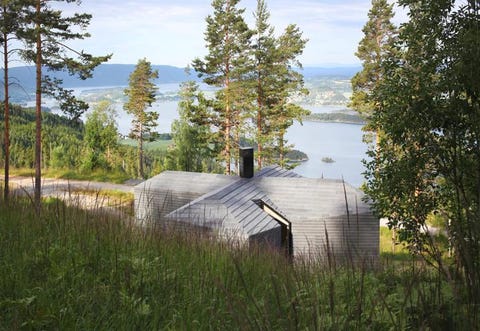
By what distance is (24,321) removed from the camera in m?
2.78

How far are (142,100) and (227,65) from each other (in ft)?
52.8

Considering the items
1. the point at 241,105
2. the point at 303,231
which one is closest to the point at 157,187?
the point at 303,231

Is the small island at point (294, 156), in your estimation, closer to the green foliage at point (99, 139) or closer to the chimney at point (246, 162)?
the green foliage at point (99, 139)

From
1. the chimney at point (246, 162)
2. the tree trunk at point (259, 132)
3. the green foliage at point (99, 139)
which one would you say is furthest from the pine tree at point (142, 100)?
the chimney at point (246, 162)

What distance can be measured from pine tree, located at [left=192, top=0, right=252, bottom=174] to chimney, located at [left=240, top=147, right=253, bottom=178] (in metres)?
19.3

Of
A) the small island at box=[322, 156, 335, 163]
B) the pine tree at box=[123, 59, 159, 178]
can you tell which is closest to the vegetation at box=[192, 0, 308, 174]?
the pine tree at box=[123, 59, 159, 178]

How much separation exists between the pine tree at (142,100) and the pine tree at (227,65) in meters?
13.3

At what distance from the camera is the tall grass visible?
2432mm

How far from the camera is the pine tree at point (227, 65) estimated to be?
1598 inches

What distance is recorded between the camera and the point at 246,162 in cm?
2180

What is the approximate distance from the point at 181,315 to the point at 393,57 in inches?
552

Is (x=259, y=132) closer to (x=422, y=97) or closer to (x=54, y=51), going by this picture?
(x=54, y=51)

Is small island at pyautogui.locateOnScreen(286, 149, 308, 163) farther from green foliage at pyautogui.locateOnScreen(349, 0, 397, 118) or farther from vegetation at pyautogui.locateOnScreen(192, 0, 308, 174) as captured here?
green foliage at pyautogui.locateOnScreen(349, 0, 397, 118)

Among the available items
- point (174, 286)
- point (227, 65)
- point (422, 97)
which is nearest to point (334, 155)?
point (227, 65)
